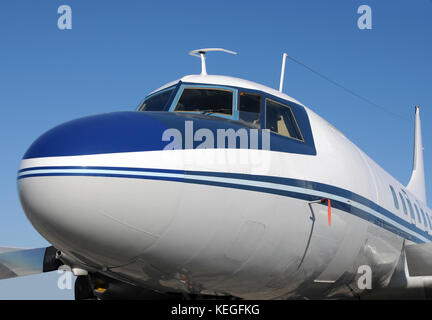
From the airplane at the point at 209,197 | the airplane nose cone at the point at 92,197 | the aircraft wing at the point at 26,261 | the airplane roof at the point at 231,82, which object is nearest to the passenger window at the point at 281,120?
the airplane at the point at 209,197

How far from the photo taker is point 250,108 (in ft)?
24.4

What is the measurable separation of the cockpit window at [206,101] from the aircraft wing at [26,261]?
416cm

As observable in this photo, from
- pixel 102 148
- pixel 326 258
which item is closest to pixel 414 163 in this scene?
pixel 326 258

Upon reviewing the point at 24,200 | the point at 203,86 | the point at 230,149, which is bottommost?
the point at 24,200

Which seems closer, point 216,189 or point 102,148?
point 102,148

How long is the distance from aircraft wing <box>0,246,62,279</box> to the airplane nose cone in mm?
4658

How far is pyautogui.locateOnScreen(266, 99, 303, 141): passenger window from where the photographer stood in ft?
23.8

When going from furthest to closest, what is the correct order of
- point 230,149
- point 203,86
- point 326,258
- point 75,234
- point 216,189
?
point 203,86, point 326,258, point 230,149, point 216,189, point 75,234

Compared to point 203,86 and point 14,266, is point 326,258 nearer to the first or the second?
point 203,86

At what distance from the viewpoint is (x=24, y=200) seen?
16.8 ft

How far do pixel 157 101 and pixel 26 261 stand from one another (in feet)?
14.0

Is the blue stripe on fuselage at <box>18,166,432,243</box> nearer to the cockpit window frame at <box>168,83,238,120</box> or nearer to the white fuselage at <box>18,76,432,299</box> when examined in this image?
the white fuselage at <box>18,76,432,299</box>

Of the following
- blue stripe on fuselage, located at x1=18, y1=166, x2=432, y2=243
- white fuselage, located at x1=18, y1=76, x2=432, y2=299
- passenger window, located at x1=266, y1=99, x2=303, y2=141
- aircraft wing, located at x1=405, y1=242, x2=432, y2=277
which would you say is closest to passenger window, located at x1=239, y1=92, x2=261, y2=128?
passenger window, located at x1=266, y1=99, x2=303, y2=141
